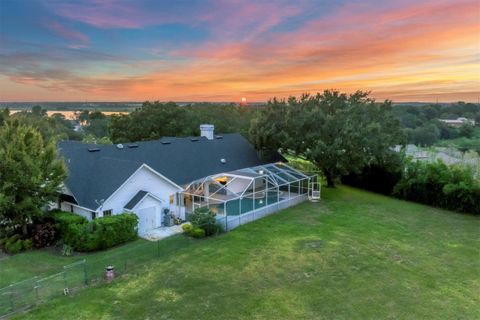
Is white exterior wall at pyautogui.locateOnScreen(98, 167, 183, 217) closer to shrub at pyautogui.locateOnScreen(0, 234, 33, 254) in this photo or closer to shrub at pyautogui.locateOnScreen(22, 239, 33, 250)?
shrub at pyautogui.locateOnScreen(22, 239, 33, 250)

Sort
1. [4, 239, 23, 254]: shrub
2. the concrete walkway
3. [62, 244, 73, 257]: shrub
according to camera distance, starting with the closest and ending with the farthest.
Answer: [62, 244, 73, 257]: shrub, [4, 239, 23, 254]: shrub, the concrete walkway

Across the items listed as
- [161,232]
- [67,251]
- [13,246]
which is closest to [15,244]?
[13,246]

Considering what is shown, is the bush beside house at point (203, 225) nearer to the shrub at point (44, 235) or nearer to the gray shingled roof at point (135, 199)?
the gray shingled roof at point (135, 199)

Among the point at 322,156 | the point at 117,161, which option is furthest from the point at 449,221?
the point at 117,161

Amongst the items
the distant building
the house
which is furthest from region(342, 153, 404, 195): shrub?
the distant building

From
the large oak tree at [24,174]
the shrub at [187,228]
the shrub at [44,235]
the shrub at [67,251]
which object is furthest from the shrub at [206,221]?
the large oak tree at [24,174]

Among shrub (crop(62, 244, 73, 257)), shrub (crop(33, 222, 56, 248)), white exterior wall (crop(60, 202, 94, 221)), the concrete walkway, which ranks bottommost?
the concrete walkway
